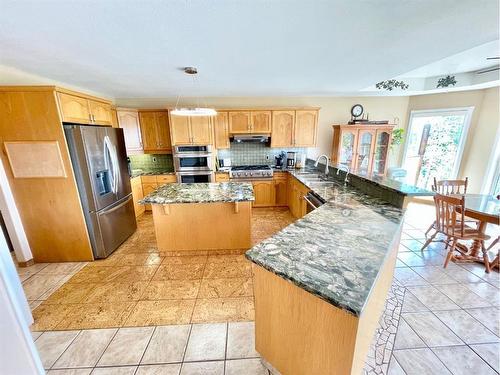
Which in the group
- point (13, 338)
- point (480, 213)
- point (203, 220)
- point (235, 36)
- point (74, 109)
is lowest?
point (203, 220)

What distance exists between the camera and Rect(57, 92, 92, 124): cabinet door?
234 centimetres

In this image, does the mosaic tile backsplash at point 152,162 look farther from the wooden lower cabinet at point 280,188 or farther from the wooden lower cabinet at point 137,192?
the wooden lower cabinet at point 280,188

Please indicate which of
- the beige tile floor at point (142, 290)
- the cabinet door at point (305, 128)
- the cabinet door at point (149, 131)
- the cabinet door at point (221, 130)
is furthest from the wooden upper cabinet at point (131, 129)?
the cabinet door at point (305, 128)

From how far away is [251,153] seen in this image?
4871mm

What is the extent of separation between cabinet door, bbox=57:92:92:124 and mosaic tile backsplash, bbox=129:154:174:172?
6.63 feet

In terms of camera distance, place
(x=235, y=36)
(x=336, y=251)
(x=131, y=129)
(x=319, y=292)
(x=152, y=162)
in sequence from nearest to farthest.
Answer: (x=319, y=292)
(x=336, y=251)
(x=235, y=36)
(x=131, y=129)
(x=152, y=162)

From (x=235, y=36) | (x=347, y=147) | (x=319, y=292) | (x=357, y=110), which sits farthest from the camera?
(x=357, y=110)

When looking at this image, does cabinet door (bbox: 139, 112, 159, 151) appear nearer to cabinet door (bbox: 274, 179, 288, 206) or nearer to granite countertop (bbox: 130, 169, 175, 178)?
granite countertop (bbox: 130, 169, 175, 178)

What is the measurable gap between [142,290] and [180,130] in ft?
10.3

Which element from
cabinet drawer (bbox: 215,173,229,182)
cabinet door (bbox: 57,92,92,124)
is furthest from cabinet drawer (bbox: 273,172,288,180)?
cabinet door (bbox: 57,92,92,124)

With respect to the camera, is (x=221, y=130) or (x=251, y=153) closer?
(x=221, y=130)

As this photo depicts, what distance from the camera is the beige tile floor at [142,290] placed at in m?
1.89

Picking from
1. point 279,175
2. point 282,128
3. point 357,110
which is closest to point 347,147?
point 357,110

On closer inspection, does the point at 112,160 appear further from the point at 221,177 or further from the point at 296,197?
the point at 296,197
